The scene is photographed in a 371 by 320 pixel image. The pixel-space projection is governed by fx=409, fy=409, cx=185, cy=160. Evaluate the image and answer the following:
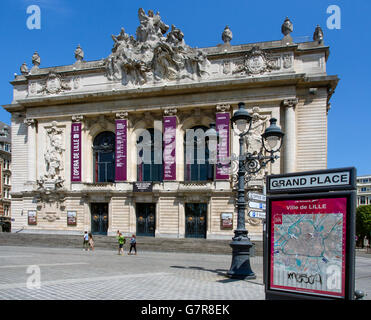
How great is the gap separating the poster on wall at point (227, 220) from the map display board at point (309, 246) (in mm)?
26130

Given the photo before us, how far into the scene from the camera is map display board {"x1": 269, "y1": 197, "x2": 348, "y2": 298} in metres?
7.31

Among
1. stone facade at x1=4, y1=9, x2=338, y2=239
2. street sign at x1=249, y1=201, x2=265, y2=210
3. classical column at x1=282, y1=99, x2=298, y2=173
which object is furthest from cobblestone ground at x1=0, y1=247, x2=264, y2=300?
stone facade at x1=4, y1=9, x2=338, y2=239

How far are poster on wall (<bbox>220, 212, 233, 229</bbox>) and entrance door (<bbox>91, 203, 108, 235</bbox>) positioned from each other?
1145cm

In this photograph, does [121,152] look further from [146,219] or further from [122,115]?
[146,219]

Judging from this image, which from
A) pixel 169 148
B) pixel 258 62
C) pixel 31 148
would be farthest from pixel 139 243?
pixel 258 62

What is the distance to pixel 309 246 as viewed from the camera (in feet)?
25.5

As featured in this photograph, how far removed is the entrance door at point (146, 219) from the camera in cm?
3741

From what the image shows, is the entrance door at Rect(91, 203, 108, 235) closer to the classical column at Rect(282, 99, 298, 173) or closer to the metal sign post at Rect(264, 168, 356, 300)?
the classical column at Rect(282, 99, 298, 173)

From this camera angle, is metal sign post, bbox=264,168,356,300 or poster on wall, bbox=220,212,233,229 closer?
metal sign post, bbox=264,168,356,300

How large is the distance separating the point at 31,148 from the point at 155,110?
13.5 m

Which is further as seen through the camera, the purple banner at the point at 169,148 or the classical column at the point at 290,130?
the purple banner at the point at 169,148

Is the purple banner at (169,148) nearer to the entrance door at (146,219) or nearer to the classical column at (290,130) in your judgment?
the entrance door at (146,219)

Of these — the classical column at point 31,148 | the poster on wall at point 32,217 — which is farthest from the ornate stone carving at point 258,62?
the poster on wall at point 32,217

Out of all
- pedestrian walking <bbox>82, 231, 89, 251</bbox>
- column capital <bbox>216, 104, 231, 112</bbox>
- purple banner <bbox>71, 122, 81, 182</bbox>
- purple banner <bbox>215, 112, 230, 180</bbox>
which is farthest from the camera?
purple banner <bbox>71, 122, 81, 182</bbox>
